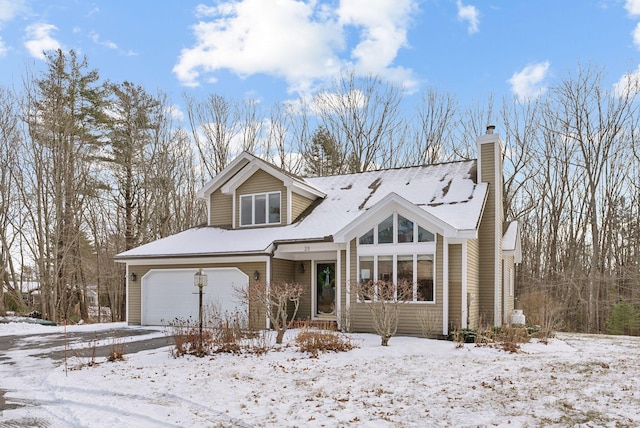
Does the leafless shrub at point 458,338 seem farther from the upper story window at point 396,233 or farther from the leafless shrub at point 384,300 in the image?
the upper story window at point 396,233

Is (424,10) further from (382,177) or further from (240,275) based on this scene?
(240,275)

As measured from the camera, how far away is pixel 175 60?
67.6 ft

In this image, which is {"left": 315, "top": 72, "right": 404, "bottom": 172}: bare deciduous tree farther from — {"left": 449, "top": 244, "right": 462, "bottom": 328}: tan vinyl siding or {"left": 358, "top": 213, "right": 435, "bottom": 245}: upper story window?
{"left": 449, "top": 244, "right": 462, "bottom": 328}: tan vinyl siding

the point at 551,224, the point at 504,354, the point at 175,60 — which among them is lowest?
the point at 504,354

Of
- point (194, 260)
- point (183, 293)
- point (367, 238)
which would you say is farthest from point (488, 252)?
point (183, 293)

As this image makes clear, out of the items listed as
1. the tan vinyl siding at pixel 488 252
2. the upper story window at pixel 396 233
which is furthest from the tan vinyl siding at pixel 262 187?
the tan vinyl siding at pixel 488 252


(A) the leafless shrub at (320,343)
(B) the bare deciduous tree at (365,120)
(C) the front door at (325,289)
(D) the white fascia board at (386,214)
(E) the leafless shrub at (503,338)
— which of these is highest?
(B) the bare deciduous tree at (365,120)

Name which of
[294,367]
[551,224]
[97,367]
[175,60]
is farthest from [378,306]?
[551,224]

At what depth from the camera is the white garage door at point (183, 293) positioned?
1595cm

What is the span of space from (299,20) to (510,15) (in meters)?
7.64

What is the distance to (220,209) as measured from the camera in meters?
18.7

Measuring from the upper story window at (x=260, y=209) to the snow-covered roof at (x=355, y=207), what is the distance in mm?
452

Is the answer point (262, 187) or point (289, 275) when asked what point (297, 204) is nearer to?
point (262, 187)

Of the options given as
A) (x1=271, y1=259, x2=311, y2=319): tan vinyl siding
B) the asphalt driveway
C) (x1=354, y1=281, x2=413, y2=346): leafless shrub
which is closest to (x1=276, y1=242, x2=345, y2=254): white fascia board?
(x1=271, y1=259, x2=311, y2=319): tan vinyl siding
